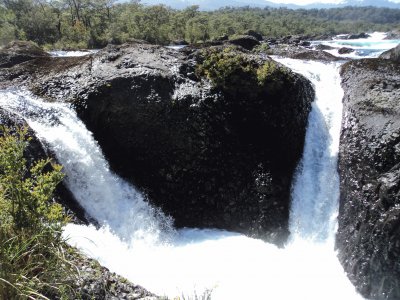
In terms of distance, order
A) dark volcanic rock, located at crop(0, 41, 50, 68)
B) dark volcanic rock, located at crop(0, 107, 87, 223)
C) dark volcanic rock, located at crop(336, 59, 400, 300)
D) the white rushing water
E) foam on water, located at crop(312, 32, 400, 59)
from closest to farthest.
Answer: dark volcanic rock, located at crop(336, 59, 400, 300), the white rushing water, dark volcanic rock, located at crop(0, 107, 87, 223), dark volcanic rock, located at crop(0, 41, 50, 68), foam on water, located at crop(312, 32, 400, 59)

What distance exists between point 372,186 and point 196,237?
5.18 metres

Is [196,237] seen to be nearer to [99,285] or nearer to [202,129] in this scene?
[202,129]

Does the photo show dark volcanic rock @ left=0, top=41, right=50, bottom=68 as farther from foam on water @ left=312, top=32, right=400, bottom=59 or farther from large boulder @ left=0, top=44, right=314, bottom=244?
foam on water @ left=312, top=32, right=400, bottom=59

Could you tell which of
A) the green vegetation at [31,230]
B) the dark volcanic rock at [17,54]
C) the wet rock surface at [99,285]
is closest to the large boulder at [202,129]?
the dark volcanic rock at [17,54]

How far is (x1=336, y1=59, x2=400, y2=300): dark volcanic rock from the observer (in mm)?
8984

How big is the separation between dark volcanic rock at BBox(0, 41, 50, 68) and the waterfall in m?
3.09

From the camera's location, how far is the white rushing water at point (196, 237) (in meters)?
9.41

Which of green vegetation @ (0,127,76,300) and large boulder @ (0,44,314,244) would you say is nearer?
green vegetation @ (0,127,76,300)

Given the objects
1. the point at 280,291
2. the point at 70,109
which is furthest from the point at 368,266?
the point at 70,109

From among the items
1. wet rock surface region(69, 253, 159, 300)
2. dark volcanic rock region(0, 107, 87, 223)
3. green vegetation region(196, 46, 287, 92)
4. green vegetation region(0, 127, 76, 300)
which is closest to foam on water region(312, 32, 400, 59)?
green vegetation region(196, 46, 287, 92)

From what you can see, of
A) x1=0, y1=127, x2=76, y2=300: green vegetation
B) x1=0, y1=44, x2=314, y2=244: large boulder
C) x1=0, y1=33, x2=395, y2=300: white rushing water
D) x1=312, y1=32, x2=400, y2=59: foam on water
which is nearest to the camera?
x1=0, y1=127, x2=76, y2=300: green vegetation

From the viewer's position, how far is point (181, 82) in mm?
13312

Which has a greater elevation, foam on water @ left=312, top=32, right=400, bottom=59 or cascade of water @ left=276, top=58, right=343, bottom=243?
foam on water @ left=312, top=32, right=400, bottom=59

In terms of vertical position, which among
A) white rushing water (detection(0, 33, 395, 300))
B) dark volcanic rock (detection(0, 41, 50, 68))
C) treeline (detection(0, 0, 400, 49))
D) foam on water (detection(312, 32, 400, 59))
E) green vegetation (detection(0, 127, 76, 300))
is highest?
treeline (detection(0, 0, 400, 49))
